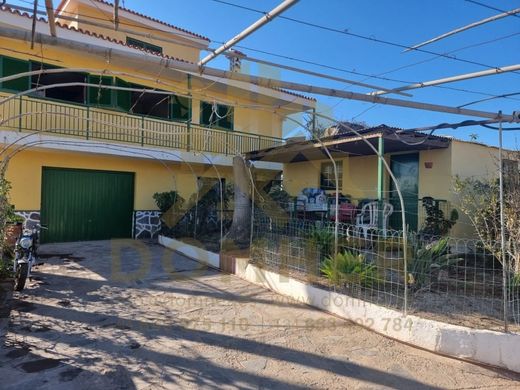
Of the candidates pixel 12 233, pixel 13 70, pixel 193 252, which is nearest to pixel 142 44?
pixel 13 70

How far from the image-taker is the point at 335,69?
813 centimetres

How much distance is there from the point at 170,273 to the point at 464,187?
7.08 m

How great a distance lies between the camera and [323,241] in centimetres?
687

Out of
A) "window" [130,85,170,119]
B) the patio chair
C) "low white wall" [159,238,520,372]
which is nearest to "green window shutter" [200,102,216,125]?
"window" [130,85,170,119]

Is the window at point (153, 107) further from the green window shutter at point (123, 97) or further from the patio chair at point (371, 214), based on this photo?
the patio chair at point (371, 214)

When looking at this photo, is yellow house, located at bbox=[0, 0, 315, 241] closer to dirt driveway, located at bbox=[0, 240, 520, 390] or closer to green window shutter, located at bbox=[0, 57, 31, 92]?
green window shutter, located at bbox=[0, 57, 31, 92]

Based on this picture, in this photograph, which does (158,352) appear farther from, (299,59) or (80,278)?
(299,59)

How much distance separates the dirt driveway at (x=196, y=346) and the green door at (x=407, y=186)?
5.76 metres

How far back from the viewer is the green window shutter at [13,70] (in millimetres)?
11047

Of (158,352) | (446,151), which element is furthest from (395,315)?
(446,151)

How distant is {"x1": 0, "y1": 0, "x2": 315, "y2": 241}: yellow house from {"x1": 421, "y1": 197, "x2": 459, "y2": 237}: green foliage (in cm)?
606

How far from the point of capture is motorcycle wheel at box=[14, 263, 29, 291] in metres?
6.34

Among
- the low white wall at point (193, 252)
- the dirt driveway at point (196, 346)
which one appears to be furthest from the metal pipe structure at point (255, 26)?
the low white wall at point (193, 252)

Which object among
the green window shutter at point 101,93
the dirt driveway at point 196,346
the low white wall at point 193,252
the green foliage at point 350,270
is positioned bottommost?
the dirt driveway at point 196,346
